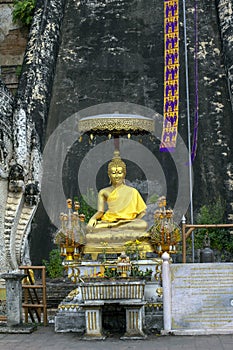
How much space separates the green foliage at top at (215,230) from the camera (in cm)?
1131

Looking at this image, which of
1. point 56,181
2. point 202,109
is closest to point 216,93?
point 202,109

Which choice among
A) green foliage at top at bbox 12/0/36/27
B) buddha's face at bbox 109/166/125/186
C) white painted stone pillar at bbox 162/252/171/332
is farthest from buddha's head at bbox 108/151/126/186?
green foliage at top at bbox 12/0/36/27

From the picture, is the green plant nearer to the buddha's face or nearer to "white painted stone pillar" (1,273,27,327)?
the buddha's face

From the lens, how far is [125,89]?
1412 centimetres

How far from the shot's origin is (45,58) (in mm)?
14141

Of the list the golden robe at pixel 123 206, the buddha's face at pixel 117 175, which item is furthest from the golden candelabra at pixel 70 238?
the buddha's face at pixel 117 175

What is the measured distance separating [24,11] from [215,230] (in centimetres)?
834

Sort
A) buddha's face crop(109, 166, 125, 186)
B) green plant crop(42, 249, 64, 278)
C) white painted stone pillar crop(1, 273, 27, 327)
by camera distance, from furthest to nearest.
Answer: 1. green plant crop(42, 249, 64, 278)
2. buddha's face crop(109, 166, 125, 186)
3. white painted stone pillar crop(1, 273, 27, 327)

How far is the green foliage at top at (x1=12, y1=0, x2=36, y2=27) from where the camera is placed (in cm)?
1670

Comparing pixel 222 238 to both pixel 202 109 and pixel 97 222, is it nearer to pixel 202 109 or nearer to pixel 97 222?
pixel 202 109

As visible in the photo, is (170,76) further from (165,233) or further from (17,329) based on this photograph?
(17,329)

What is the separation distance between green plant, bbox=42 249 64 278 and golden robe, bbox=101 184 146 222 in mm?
3223

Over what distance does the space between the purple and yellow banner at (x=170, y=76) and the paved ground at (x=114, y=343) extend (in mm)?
7002

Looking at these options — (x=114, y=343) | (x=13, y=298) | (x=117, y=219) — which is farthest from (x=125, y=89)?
(x=114, y=343)
